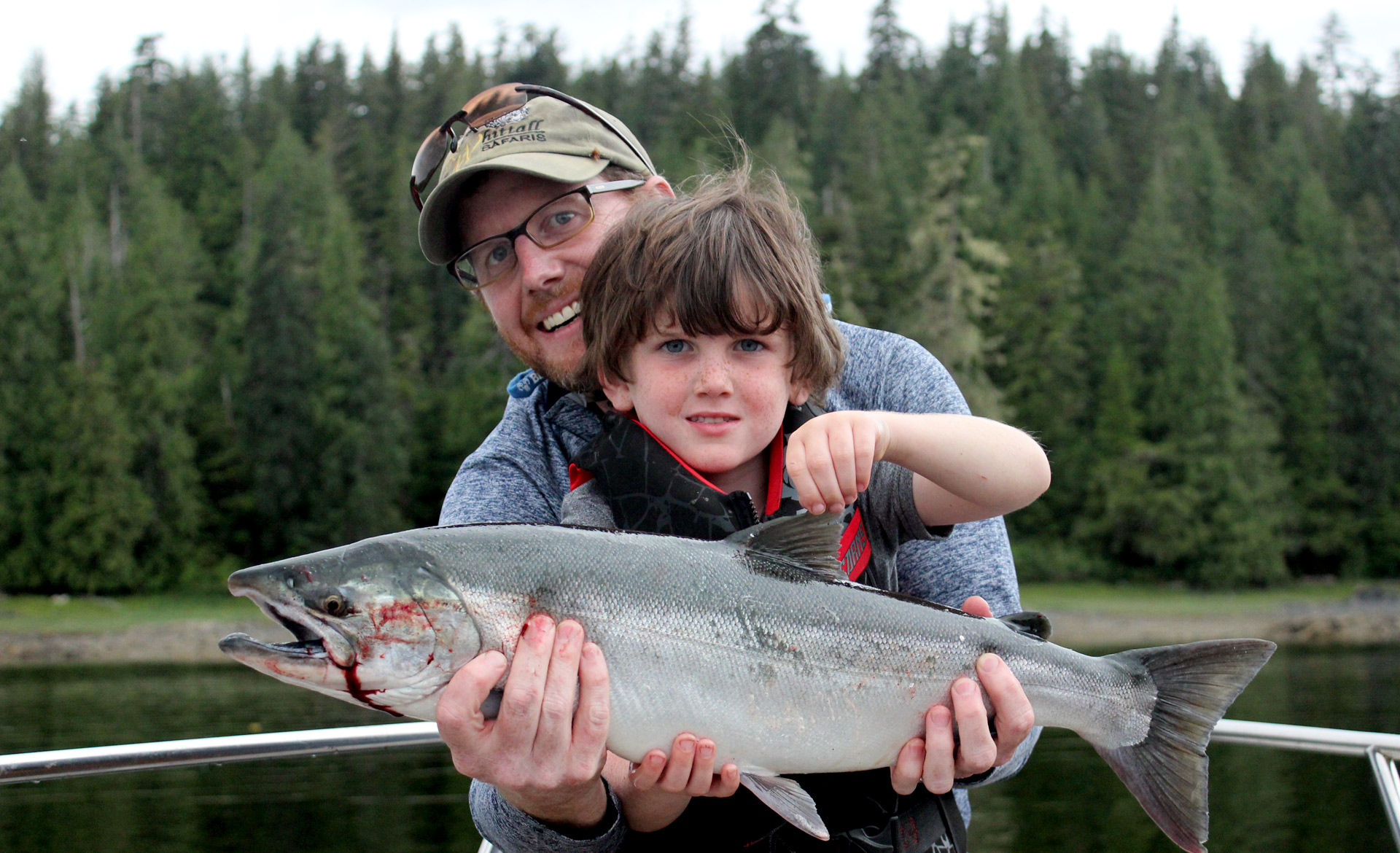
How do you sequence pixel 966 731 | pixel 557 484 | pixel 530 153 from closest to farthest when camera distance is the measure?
pixel 966 731 → pixel 557 484 → pixel 530 153

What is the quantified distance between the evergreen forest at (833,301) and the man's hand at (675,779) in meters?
45.1

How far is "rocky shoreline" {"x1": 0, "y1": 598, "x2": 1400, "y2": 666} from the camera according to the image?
3938 cm

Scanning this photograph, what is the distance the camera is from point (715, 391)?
3143 mm

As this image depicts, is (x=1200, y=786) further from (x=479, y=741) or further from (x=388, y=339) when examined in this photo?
(x=388, y=339)

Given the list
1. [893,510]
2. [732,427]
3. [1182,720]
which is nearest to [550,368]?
[732,427]

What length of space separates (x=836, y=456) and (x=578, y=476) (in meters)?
0.90

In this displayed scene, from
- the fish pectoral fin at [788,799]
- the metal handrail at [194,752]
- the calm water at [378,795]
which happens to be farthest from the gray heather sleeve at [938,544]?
the calm water at [378,795]

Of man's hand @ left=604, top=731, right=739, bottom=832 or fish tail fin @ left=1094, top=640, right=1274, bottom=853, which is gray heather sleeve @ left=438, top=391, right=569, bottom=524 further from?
fish tail fin @ left=1094, top=640, right=1274, bottom=853

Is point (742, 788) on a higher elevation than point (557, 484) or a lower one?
lower

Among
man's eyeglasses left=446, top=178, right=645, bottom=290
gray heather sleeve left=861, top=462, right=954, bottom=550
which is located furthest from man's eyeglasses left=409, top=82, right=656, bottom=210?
gray heather sleeve left=861, top=462, right=954, bottom=550

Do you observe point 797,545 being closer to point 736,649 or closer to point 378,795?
point 736,649

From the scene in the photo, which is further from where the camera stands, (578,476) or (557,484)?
(557,484)

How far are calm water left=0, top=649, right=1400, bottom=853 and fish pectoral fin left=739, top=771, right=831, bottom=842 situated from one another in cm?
1446

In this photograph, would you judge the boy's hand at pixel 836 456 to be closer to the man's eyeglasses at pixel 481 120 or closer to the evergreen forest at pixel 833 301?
the man's eyeglasses at pixel 481 120
